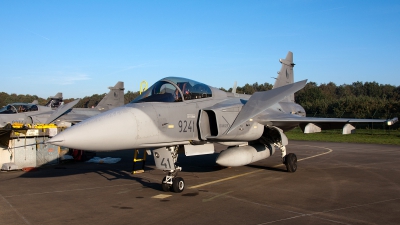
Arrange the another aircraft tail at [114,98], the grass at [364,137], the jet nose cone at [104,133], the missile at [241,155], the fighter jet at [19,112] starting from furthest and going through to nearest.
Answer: the another aircraft tail at [114,98]
the grass at [364,137]
the fighter jet at [19,112]
the missile at [241,155]
the jet nose cone at [104,133]

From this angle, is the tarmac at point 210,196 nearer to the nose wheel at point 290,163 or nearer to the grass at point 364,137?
the nose wheel at point 290,163

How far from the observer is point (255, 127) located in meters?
10.2

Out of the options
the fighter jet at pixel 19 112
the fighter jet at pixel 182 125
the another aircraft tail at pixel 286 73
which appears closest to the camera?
the fighter jet at pixel 182 125

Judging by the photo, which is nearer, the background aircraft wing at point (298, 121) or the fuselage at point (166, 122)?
the fuselage at point (166, 122)

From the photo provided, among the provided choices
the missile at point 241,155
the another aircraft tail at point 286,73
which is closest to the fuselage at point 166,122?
the missile at point 241,155

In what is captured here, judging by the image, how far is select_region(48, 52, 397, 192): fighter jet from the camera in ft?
22.8

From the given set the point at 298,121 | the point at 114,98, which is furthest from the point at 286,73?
the point at 114,98

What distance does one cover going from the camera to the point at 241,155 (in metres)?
10.3

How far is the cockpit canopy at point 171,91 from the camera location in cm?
849

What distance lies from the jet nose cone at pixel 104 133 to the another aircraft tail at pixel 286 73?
9167 mm

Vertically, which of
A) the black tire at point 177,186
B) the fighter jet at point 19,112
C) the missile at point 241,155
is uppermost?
the fighter jet at point 19,112

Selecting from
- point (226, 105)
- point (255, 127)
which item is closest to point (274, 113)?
point (255, 127)

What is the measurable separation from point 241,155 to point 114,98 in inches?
676

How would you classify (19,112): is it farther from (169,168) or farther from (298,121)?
(298,121)
